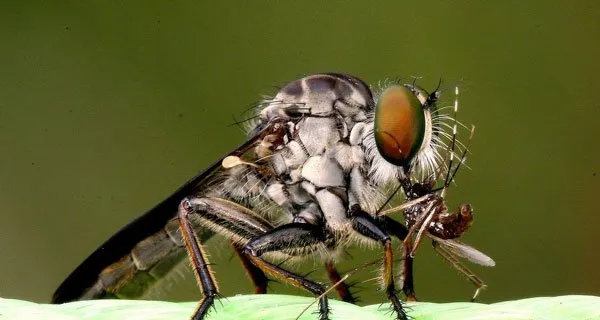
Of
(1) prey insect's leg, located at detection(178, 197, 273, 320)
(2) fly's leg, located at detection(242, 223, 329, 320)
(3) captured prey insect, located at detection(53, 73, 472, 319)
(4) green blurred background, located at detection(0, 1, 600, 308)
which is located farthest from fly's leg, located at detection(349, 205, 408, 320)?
(4) green blurred background, located at detection(0, 1, 600, 308)

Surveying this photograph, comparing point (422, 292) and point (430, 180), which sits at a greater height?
point (430, 180)

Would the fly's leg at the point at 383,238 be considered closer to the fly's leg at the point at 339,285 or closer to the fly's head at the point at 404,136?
the fly's head at the point at 404,136

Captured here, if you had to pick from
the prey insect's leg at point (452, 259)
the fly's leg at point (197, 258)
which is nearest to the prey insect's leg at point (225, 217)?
the fly's leg at point (197, 258)

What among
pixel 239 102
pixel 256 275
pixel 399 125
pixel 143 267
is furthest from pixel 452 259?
pixel 239 102

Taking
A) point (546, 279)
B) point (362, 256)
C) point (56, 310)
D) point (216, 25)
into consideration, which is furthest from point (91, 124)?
point (56, 310)

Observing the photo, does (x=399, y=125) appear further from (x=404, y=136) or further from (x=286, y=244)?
(x=286, y=244)

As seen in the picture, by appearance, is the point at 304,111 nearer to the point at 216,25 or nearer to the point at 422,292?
the point at 422,292
